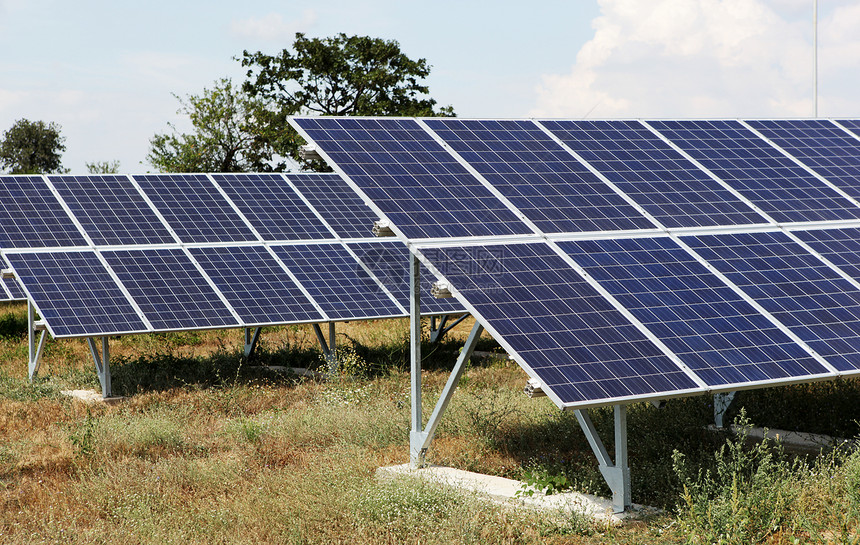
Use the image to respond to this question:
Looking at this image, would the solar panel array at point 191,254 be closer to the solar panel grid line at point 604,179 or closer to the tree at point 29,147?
the solar panel grid line at point 604,179

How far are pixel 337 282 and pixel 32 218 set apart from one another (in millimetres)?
6234

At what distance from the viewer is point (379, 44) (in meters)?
39.8

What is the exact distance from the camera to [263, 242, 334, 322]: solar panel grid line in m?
16.5

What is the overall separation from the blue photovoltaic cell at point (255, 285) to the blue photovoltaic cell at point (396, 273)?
2054 millimetres

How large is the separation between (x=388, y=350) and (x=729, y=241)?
10.6 meters

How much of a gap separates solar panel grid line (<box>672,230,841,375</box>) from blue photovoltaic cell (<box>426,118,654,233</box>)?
64 cm

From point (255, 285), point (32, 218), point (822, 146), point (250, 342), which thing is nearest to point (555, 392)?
point (822, 146)

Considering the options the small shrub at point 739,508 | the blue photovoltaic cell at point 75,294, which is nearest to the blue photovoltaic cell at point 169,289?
the blue photovoltaic cell at point 75,294

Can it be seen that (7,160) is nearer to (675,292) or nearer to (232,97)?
(232,97)

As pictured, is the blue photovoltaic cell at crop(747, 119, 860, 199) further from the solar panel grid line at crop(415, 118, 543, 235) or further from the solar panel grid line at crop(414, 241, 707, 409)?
the solar panel grid line at crop(414, 241, 707, 409)

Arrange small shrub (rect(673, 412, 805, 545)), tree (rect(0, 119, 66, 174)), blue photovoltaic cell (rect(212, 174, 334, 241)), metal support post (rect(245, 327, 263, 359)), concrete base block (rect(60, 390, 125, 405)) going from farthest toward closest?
tree (rect(0, 119, 66, 174)) < blue photovoltaic cell (rect(212, 174, 334, 241)) < metal support post (rect(245, 327, 263, 359)) < concrete base block (rect(60, 390, 125, 405)) < small shrub (rect(673, 412, 805, 545))

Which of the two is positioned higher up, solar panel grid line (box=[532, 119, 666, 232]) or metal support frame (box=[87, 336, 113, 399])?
solar panel grid line (box=[532, 119, 666, 232])

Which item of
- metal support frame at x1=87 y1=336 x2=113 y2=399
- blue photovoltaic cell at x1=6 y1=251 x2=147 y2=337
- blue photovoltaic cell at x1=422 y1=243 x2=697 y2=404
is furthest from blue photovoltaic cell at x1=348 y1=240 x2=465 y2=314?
blue photovoltaic cell at x1=422 y1=243 x2=697 y2=404

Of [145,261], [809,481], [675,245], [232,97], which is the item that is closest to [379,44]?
[232,97]
